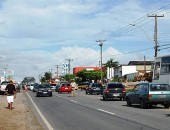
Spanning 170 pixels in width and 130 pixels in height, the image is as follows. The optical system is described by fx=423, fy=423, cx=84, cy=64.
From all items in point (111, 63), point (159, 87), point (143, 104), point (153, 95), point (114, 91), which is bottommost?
point (143, 104)

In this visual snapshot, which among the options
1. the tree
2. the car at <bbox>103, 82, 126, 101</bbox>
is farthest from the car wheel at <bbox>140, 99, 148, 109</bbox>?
the tree

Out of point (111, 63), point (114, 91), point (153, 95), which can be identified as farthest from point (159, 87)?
point (111, 63)

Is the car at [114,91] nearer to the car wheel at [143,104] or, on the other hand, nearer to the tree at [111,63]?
the car wheel at [143,104]

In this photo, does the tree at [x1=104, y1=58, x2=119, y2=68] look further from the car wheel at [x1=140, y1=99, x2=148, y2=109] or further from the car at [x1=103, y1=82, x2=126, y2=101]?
the car wheel at [x1=140, y1=99, x2=148, y2=109]

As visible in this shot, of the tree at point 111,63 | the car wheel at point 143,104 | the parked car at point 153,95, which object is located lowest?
the car wheel at point 143,104

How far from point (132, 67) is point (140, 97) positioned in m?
101

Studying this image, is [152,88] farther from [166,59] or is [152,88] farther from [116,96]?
[116,96]

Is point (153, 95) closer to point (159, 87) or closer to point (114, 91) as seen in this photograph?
point (159, 87)

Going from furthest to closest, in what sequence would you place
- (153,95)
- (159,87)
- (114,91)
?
(114,91)
(159,87)
(153,95)

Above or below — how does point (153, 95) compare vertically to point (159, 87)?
below

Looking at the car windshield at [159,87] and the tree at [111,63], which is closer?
the car windshield at [159,87]

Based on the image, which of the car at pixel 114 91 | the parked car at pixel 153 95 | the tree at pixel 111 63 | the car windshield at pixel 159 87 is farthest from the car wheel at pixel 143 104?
the tree at pixel 111 63

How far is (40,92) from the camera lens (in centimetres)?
5206

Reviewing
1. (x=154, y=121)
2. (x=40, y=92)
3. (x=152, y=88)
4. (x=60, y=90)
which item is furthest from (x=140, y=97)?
(x=60, y=90)
